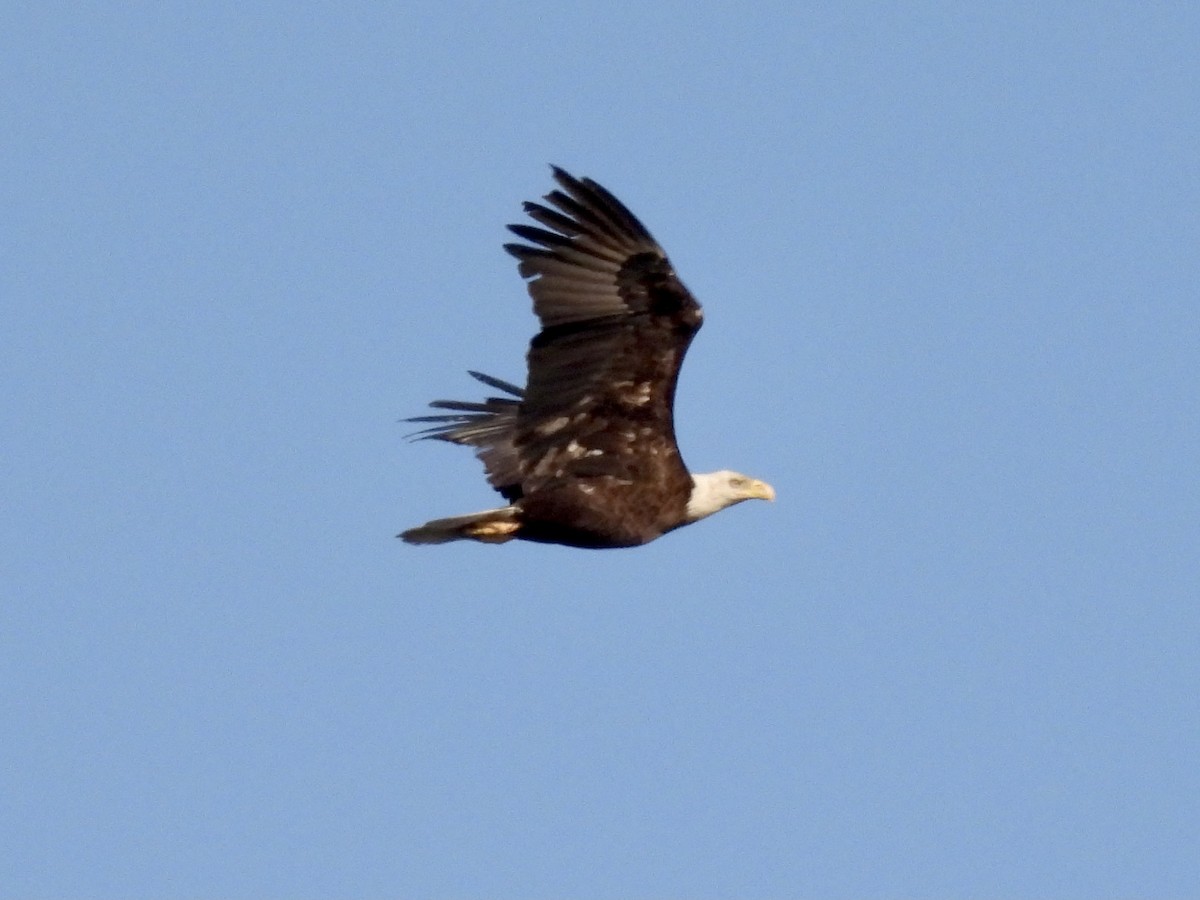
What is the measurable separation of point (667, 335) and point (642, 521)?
4.79ft

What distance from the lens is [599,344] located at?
50.9 feet

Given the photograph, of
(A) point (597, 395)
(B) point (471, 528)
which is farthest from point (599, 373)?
(B) point (471, 528)

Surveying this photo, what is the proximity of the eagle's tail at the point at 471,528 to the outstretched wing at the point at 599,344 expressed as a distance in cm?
33

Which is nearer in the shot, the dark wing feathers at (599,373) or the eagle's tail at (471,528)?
the dark wing feathers at (599,373)

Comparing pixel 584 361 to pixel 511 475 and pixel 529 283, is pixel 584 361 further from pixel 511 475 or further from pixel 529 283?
pixel 511 475

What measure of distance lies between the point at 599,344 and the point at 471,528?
1.58 meters

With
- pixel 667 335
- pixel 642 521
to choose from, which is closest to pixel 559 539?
pixel 642 521

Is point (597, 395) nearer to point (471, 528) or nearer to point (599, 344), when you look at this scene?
point (599, 344)

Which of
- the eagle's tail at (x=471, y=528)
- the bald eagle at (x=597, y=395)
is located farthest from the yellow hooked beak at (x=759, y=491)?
the eagle's tail at (x=471, y=528)

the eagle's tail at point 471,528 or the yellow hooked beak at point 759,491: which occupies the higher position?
the yellow hooked beak at point 759,491

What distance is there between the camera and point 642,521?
53.3 feet

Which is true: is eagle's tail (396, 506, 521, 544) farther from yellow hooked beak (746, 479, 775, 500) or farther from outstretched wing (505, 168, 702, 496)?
yellow hooked beak (746, 479, 775, 500)

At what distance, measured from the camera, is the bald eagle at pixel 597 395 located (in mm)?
15227

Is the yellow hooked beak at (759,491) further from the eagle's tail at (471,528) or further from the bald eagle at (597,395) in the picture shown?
the eagle's tail at (471,528)
